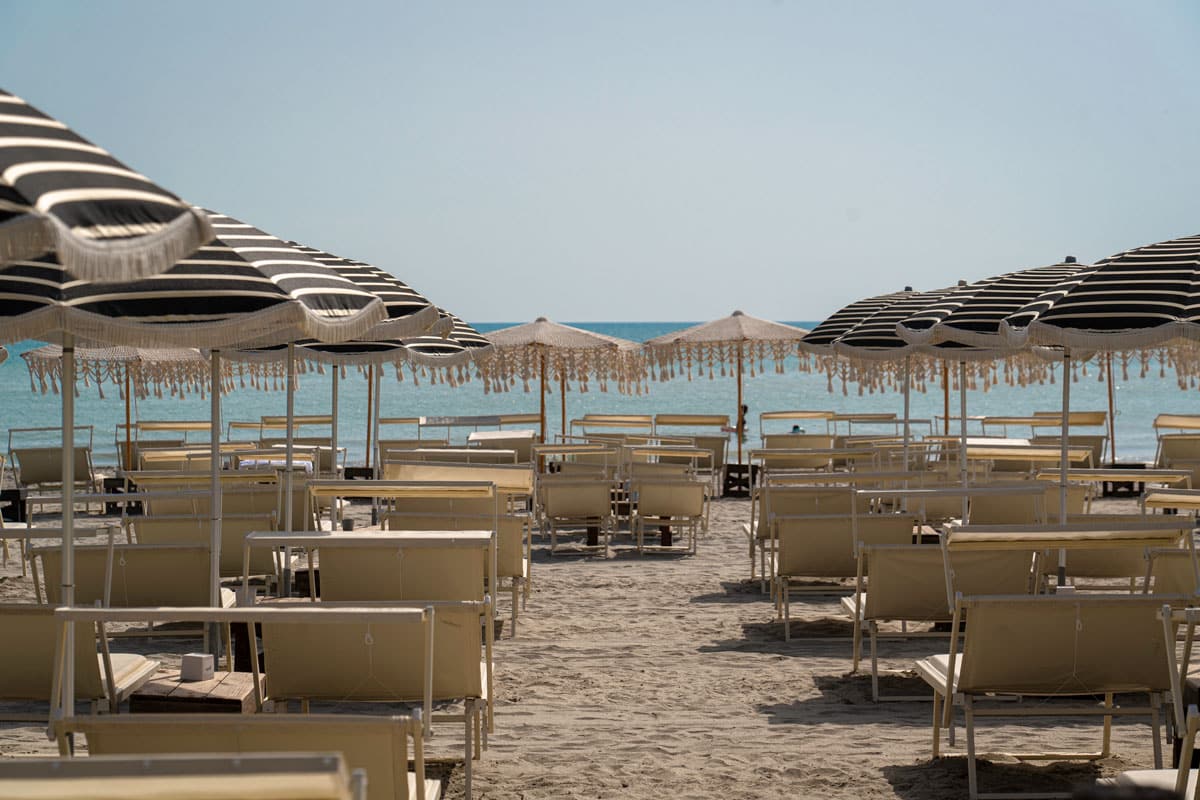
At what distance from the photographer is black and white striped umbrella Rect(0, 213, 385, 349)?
4.51 metres

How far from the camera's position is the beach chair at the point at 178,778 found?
218 cm

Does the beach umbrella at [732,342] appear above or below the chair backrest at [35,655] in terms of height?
above

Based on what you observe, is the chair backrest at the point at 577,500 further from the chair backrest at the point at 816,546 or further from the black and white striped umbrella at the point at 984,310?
the chair backrest at the point at 816,546

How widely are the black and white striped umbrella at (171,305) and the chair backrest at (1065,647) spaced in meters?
2.76

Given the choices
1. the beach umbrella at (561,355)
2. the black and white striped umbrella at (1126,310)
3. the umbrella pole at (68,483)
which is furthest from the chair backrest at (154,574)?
the beach umbrella at (561,355)

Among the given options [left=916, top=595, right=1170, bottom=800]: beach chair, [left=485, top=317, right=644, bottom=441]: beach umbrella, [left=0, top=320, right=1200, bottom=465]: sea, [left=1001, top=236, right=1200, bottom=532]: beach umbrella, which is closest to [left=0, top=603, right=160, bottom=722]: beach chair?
[left=916, top=595, right=1170, bottom=800]: beach chair

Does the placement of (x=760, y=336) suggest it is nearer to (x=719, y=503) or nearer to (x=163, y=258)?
(x=719, y=503)

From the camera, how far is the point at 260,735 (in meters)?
3.12

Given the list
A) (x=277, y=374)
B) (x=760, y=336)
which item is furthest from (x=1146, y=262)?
(x=277, y=374)

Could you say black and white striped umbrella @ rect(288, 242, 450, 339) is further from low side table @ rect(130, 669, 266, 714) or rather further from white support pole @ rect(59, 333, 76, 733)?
low side table @ rect(130, 669, 266, 714)

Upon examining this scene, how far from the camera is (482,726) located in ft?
19.1

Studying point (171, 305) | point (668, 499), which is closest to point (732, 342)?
point (668, 499)

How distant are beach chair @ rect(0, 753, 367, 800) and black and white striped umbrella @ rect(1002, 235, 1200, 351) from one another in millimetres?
5229

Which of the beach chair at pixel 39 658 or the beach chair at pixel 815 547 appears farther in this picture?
the beach chair at pixel 815 547
